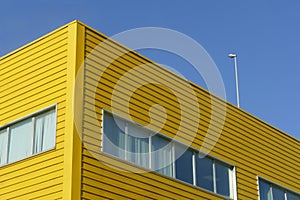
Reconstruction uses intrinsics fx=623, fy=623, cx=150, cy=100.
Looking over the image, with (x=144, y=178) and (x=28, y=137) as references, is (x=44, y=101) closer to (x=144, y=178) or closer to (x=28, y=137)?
(x=28, y=137)

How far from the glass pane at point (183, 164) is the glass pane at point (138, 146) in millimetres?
1295

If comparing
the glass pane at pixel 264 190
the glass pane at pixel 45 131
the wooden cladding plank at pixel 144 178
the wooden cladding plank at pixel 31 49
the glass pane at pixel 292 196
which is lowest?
the wooden cladding plank at pixel 144 178

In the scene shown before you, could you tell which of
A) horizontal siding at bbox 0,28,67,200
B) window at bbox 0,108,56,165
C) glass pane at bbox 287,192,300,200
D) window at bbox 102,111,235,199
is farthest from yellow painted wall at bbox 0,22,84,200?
glass pane at bbox 287,192,300,200

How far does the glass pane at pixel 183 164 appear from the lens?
1731cm

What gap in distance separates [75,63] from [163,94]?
3.46 m

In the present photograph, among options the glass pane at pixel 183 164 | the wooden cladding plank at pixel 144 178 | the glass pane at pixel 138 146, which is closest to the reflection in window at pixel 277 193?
the wooden cladding plank at pixel 144 178

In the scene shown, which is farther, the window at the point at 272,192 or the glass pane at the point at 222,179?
the window at the point at 272,192

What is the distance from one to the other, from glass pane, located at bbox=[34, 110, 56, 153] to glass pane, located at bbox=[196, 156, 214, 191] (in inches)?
194

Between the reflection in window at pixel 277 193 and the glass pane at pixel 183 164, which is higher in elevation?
the reflection in window at pixel 277 193

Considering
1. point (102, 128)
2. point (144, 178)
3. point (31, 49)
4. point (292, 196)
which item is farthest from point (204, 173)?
point (31, 49)

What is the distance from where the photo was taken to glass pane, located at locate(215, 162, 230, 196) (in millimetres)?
18688

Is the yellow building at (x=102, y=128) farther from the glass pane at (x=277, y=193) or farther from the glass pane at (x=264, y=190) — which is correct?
the glass pane at (x=277, y=193)

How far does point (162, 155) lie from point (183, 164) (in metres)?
0.93

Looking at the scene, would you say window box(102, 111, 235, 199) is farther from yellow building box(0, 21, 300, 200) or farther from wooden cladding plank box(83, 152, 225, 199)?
wooden cladding plank box(83, 152, 225, 199)
